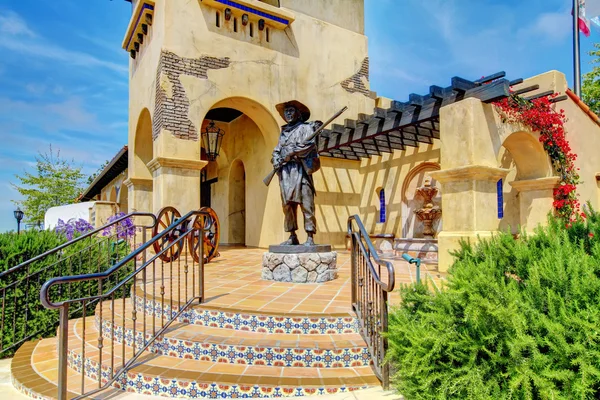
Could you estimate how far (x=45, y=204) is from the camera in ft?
86.6

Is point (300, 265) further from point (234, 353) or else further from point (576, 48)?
point (576, 48)

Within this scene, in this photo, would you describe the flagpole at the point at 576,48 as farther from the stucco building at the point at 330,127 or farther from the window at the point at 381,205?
the window at the point at 381,205

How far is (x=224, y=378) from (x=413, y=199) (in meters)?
7.98

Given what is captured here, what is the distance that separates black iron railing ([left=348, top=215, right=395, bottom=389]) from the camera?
9.87 ft

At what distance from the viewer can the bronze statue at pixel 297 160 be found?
17.5 ft

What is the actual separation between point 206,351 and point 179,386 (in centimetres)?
46

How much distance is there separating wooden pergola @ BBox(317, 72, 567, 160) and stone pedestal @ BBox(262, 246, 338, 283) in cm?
349

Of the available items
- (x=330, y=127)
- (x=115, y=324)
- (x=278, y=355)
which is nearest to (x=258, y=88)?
(x=330, y=127)

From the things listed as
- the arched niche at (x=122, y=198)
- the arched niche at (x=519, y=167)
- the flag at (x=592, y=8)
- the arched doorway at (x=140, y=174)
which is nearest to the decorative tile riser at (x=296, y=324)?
the arched niche at (x=519, y=167)

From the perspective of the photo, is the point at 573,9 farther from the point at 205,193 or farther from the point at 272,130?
the point at 205,193

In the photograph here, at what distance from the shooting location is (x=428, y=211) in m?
8.93

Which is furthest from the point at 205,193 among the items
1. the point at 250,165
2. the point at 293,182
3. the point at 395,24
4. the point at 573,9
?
the point at 573,9

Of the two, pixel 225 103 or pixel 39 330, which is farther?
pixel 225 103

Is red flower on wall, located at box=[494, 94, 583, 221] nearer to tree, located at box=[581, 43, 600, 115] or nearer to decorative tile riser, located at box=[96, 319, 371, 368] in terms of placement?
decorative tile riser, located at box=[96, 319, 371, 368]
